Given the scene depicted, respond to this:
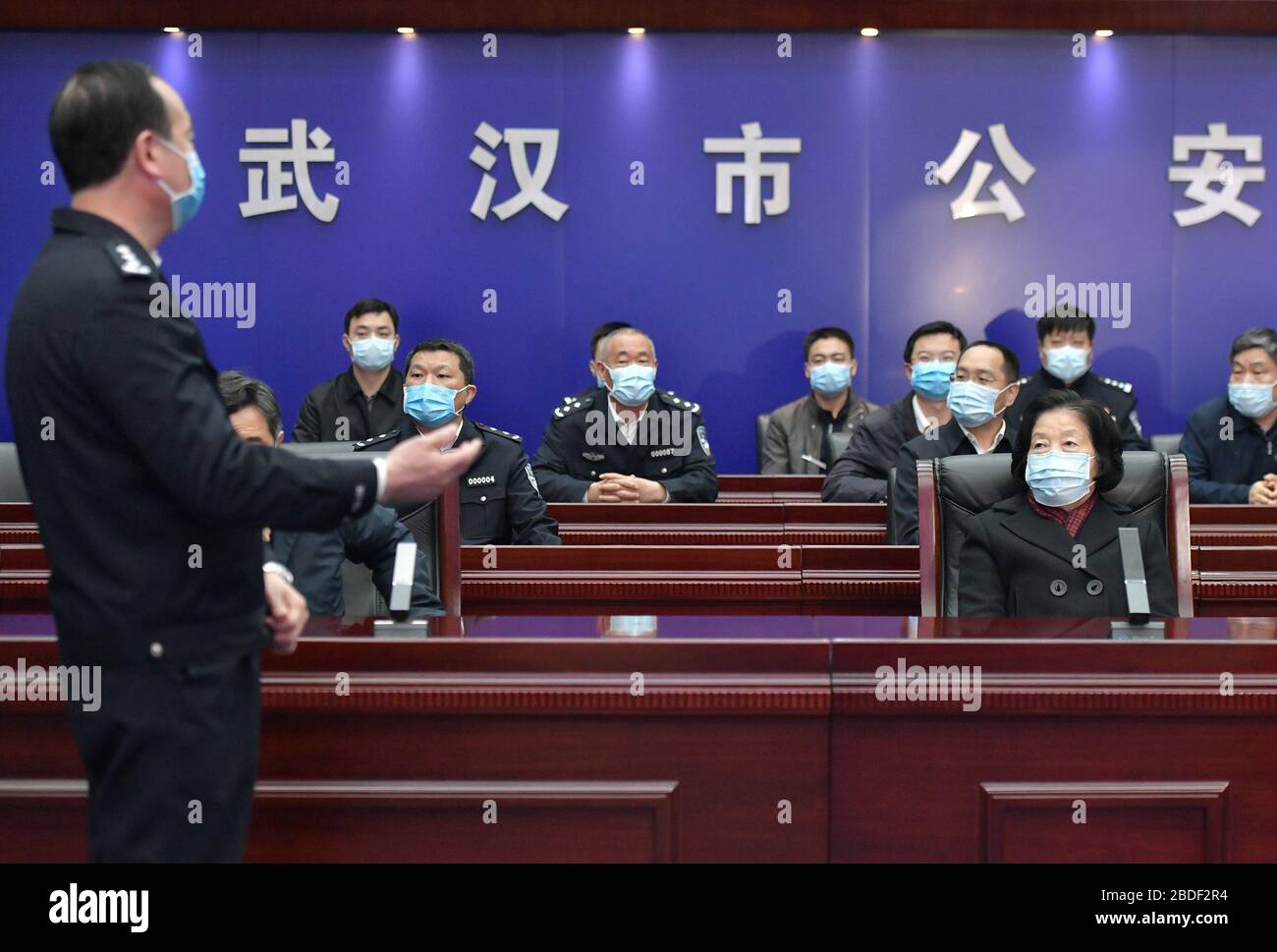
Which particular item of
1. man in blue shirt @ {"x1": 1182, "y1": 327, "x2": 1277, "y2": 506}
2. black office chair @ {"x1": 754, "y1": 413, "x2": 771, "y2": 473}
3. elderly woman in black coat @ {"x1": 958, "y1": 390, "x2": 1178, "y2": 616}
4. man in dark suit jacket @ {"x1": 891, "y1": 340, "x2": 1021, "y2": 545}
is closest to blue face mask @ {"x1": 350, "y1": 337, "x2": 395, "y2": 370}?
black office chair @ {"x1": 754, "y1": 413, "x2": 771, "y2": 473}

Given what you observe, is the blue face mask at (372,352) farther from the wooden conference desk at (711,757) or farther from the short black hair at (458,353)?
the wooden conference desk at (711,757)

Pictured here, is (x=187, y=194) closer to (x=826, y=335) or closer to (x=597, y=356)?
(x=597, y=356)

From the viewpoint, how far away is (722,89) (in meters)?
6.14

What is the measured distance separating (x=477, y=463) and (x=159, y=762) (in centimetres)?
225

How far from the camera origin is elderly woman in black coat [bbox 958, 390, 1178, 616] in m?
2.54

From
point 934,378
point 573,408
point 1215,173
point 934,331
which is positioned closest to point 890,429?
point 934,378

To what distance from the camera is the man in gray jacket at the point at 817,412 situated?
5551 mm

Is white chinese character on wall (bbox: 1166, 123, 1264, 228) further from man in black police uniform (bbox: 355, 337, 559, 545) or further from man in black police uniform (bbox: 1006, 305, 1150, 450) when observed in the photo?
man in black police uniform (bbox: 355, 337, 559, 545)

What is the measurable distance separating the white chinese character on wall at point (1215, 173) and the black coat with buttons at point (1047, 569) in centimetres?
407

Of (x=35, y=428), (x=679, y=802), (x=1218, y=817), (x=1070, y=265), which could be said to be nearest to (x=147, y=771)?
(x=35, y=428)

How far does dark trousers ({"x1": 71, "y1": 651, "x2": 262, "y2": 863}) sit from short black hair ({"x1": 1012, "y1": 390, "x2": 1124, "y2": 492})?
5.60ft

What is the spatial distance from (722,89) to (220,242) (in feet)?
7.82

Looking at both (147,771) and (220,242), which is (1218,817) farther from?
(220,242)

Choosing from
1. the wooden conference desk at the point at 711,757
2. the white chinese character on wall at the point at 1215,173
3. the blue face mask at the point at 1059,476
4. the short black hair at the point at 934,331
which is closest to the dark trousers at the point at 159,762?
the wooden conference desk at the point at 711,757
